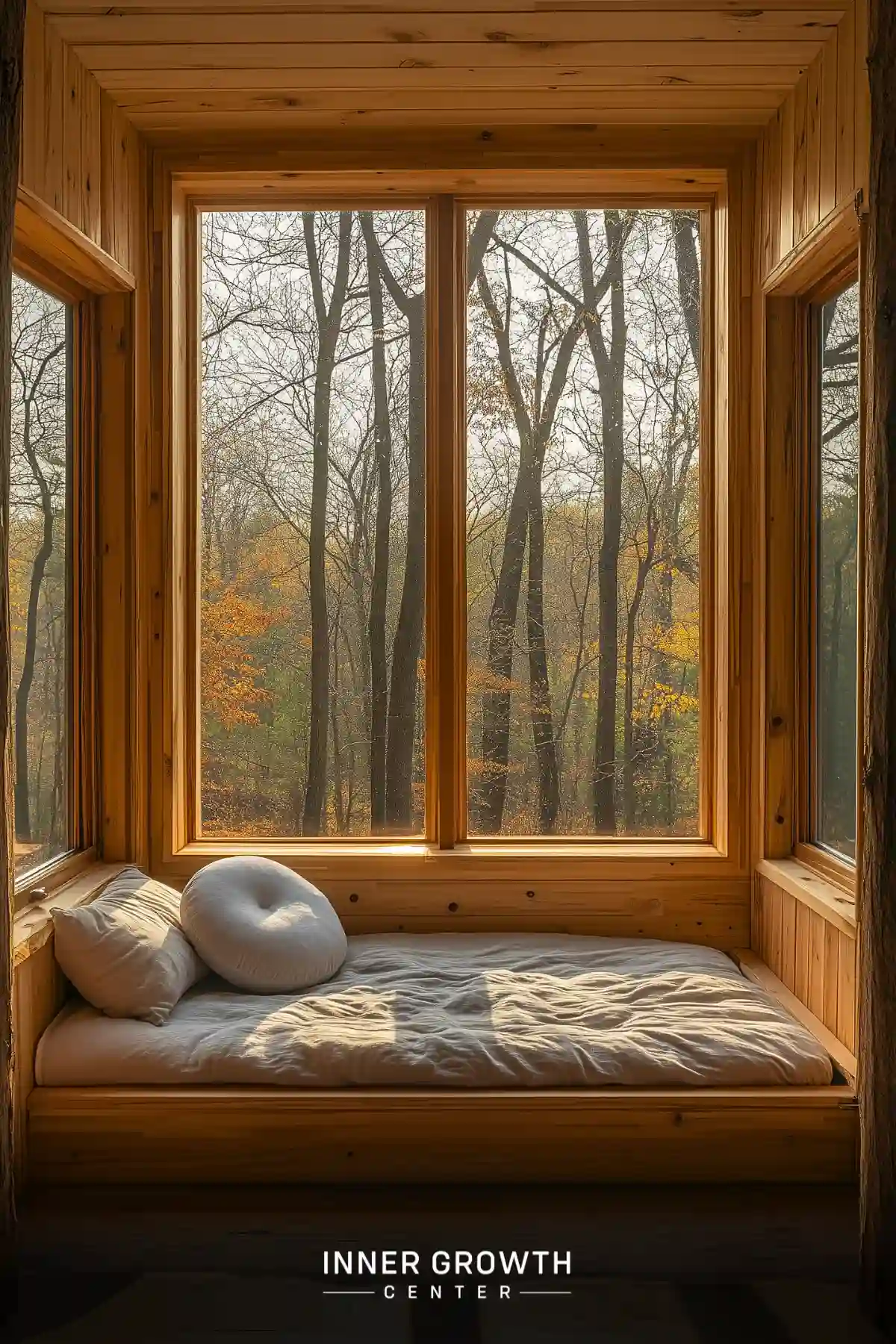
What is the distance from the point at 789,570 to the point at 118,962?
87.1 inches

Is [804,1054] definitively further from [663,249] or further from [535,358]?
[663,249]

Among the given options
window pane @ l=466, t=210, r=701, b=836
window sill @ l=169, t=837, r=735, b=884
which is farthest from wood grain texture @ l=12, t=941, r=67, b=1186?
window pane @ l=466, t=210, r=701, b=836

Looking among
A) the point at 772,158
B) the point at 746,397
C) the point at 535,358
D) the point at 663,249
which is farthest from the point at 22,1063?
the point at 772,158

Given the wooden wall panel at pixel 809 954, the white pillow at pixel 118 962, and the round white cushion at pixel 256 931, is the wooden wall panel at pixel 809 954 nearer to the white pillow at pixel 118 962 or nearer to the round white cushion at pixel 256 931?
the round white cushion at pixel 256 931

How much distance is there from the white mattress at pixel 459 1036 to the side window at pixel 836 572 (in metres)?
0.60

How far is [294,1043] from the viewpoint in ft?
8.54

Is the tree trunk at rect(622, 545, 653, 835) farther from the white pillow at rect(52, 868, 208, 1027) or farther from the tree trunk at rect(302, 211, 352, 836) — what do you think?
the white pillow at rect(52, 868, 208, 1027)

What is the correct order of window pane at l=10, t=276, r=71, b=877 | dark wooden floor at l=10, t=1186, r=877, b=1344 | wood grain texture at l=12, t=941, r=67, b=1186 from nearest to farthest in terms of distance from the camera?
1. dark wooden floor at l=10, t=1186, r=877, b=1344
2. wood grain texture at l=12, t=941, r=67, b=1186
3. window pane at l=10, t=276, r=71, b=877

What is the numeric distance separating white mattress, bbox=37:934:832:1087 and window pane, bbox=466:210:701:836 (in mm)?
693

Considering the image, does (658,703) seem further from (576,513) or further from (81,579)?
(81,579)

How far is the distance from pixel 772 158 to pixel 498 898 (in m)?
2.42

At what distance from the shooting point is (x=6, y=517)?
2.12m

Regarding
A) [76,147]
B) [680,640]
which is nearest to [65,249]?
[76,147]

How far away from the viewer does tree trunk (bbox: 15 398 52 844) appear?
9.30 feet
